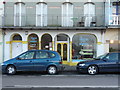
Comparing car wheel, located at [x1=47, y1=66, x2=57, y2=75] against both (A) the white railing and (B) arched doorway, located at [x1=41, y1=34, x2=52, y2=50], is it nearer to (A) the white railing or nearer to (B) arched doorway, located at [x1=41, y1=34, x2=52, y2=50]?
(B) arched doorway, located at [x1=41, y1=34, x2=52, y2=50]

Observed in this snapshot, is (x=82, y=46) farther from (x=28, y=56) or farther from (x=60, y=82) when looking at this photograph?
(x=60, y=82)

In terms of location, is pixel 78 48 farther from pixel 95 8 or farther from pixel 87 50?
pixel 95 8

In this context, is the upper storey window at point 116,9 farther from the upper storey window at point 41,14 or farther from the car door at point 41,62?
the car door at point 41,62

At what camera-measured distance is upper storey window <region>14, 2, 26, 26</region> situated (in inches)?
625

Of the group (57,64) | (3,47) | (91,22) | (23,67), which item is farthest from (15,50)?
(91,22)

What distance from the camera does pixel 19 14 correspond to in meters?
16.0

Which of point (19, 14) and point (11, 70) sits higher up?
point (19, 14)

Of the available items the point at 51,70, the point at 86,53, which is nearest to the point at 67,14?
the point at 86,53

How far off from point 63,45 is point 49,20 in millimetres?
2969

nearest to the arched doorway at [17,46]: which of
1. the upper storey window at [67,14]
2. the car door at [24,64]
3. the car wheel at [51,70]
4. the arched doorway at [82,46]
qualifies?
the upper storey window at [67,14]

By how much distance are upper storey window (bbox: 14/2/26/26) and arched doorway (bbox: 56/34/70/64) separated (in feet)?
13.1

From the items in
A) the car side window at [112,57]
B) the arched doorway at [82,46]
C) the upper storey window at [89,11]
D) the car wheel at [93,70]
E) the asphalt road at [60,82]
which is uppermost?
the upper storey window at [89,11]

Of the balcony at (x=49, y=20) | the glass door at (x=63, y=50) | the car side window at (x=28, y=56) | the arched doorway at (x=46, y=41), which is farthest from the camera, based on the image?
the glass door at (x=63, y=50)

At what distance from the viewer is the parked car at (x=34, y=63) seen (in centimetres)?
1041
